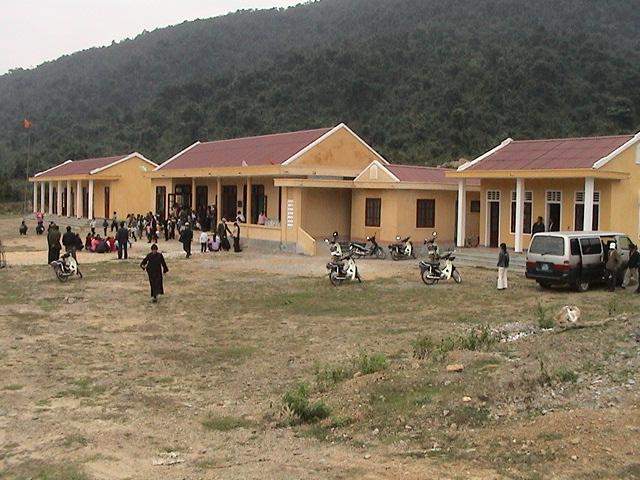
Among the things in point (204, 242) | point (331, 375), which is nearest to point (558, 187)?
point (204, 242)

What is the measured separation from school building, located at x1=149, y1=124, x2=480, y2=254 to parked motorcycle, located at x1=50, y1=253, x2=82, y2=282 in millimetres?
10386

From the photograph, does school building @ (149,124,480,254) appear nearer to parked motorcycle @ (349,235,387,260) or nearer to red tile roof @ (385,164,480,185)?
red tile roof @ (385,164,480,185)

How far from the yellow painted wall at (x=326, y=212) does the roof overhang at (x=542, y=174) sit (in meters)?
5.62

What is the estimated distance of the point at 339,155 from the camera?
3384 centimetres

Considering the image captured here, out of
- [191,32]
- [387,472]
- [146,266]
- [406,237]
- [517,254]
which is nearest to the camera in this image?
[387,472]

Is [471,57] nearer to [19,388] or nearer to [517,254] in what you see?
[517,254]

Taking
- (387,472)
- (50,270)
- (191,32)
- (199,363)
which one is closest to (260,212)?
(50,270)

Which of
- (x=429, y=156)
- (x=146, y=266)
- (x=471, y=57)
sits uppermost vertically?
(x=471, y=57)

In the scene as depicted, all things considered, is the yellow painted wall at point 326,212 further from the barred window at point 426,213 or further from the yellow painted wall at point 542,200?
the yellow painted wall at point 542,200

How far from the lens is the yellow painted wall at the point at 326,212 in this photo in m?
32.2

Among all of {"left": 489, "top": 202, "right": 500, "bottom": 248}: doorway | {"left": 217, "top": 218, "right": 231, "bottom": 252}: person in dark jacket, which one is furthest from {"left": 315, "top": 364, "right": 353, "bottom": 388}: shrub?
{"left": 217, "top": 218, "right": 231, "bottom": 252}: person in dark jacket

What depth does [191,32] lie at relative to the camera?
5497 inches

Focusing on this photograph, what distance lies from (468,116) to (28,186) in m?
39.3

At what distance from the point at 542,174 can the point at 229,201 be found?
16.2m
